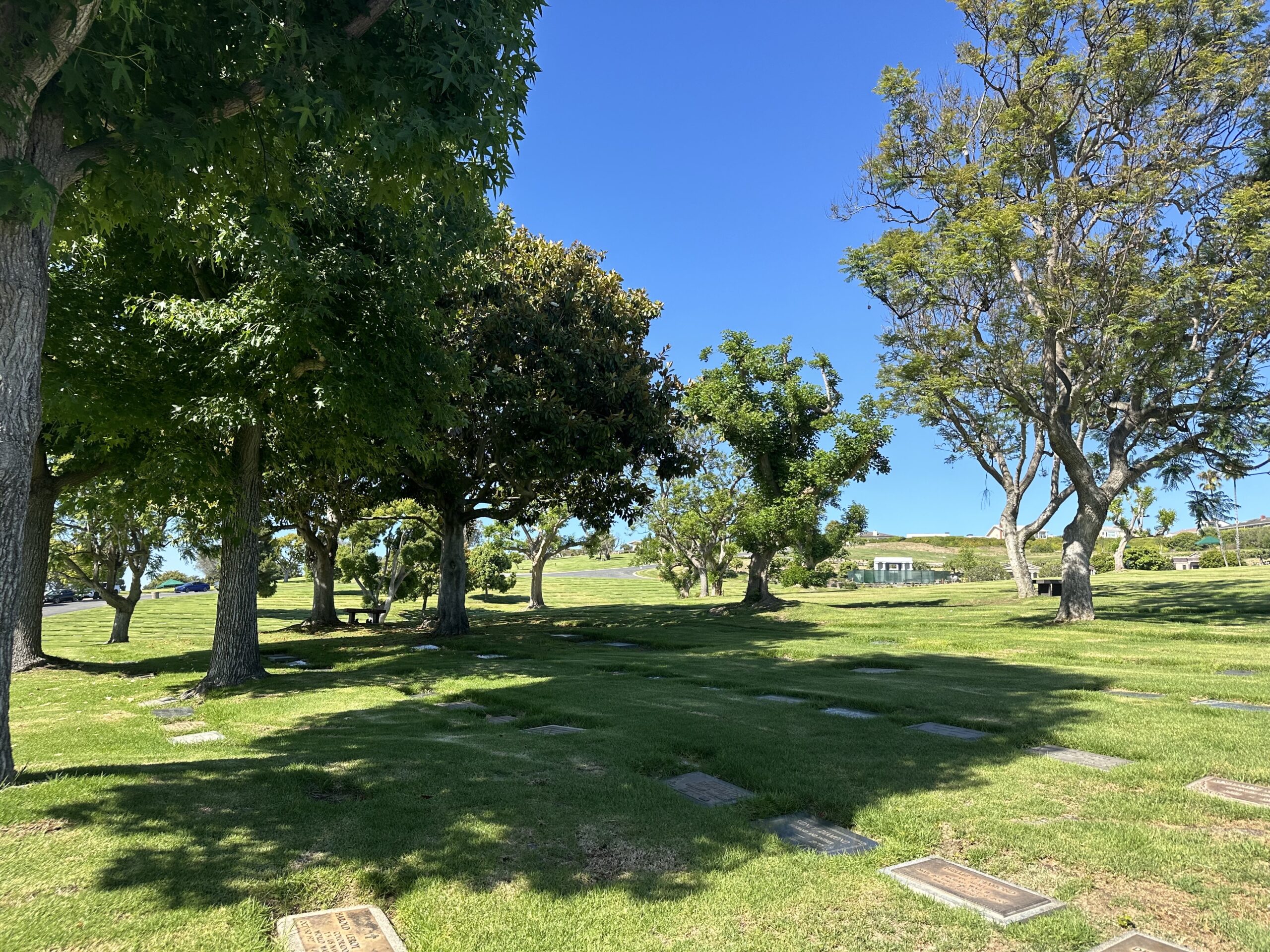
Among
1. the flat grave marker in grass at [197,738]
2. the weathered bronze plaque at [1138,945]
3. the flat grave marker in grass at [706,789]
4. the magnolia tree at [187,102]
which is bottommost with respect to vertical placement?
the flat grave marker in grass at [197,738]

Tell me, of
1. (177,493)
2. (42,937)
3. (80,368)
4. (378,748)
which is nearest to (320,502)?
(177,493)

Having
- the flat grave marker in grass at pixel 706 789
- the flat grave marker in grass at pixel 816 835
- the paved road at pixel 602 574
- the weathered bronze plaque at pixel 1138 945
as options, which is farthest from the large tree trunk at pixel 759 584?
the paved road at pixel 602 574

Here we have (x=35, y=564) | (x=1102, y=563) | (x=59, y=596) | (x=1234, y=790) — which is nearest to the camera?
(x=1234, y=790)

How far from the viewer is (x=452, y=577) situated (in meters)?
20.4

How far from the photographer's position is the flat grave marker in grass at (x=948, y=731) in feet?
22.9

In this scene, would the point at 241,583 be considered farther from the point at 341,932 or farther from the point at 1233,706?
the point at 1233,706

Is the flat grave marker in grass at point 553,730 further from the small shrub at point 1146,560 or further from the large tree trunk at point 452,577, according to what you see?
the small shrub at point 1146,560

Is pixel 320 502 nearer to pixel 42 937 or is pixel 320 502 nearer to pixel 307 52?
pixel 307 52

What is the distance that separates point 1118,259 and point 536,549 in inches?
1122

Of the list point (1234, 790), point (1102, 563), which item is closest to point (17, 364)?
point (1234, 790)

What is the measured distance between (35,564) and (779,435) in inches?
852

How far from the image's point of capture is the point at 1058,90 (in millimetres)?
19438

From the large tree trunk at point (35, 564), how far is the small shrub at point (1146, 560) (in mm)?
67203

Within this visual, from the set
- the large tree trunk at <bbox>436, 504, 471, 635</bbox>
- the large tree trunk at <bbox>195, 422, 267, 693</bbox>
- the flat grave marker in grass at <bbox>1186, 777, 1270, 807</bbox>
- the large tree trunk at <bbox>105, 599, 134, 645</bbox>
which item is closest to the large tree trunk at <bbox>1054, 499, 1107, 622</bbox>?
the flat grave marker in grass at <bbox>1186, 777, 1270, 807</bbox>
